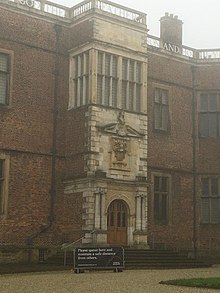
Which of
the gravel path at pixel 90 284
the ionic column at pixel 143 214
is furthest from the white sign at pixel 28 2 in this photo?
the gravel path at pixel 90 284

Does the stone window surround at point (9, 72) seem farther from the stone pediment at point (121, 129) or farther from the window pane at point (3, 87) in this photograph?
the stone pediment at point (121, 129)

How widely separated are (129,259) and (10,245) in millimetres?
4475

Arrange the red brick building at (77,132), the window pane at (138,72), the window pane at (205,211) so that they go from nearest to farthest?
the red brick building at (77,132), the window pane at (138,72), the window pane at (205,211)

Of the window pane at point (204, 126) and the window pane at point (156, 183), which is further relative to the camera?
the window pane at point (204, 126)

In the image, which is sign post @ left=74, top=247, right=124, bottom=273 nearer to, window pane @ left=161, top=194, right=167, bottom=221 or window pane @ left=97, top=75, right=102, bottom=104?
window pane @ left=97, top=75, right=102, bottom=104

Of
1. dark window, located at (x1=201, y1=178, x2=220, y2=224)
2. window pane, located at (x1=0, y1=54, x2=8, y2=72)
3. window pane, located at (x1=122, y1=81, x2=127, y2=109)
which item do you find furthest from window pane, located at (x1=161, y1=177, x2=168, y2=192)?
window pane, located at (x1=0, y1=54, x2=8, y2=72)

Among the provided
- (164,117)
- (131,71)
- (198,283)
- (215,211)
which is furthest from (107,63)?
(198,283)

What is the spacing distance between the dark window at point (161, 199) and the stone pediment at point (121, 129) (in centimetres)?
338

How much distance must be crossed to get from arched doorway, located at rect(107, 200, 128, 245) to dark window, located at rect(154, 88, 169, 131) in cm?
522

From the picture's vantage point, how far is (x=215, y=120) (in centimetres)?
2819

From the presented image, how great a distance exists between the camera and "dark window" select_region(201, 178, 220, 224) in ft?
89.4

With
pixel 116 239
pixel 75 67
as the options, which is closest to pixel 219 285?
pixel 116 239

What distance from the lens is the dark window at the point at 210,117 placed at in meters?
28.1

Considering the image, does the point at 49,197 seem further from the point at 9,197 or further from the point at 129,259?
the point at 129,259
